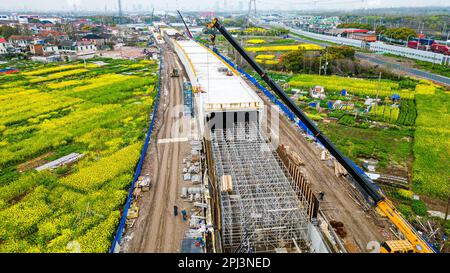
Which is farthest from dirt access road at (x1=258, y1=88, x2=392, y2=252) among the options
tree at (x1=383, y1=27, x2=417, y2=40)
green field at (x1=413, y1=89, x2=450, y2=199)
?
tree at (x1=383, y1=27, x2=417, y2=40)

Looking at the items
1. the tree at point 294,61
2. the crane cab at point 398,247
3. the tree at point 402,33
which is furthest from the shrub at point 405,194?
the tree at point 402,33

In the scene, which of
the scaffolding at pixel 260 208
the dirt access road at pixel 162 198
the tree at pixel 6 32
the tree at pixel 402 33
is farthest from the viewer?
the tree at pixel 6 32

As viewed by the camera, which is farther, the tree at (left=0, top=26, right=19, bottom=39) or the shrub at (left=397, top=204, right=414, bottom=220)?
the tree at (left=0, top=26, right=19, bottom=39)

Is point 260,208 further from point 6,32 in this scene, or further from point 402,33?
point 6,32

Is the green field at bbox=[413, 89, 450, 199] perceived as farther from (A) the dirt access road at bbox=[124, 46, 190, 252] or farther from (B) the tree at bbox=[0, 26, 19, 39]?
(B) the tree at bbox=[0, 26, 19, 39]

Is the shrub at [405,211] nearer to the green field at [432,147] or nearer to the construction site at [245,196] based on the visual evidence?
the construction site at [245,196]
